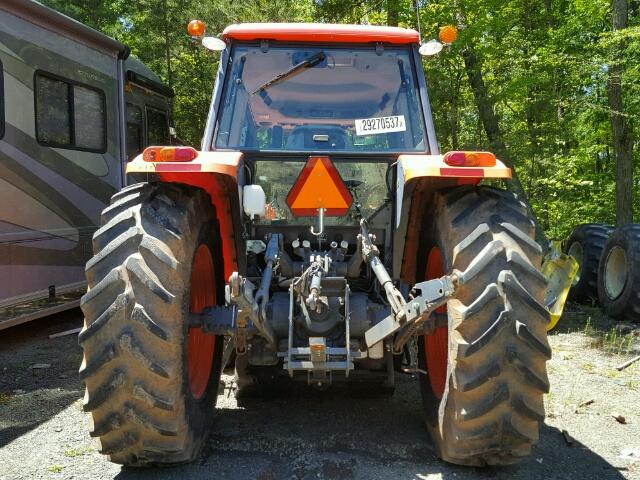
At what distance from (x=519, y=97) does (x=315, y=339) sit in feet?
35.8

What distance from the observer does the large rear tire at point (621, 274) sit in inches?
259

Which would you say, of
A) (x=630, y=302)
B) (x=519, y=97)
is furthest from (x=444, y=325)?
(x=519, y=97)

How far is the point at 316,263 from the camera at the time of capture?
3.35m

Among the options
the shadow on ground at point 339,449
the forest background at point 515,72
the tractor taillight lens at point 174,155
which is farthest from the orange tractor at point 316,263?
the forest background at point 515,72

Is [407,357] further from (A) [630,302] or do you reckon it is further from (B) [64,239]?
(B) [64,239]

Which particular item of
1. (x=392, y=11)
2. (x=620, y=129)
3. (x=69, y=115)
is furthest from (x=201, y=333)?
(x=620, y=129)

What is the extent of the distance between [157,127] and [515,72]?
24.0 ft

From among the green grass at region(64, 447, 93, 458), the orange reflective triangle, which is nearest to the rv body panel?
the green grass at region(64, 447, 93, 458)

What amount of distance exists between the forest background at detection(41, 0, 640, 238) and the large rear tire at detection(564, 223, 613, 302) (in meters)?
4.07

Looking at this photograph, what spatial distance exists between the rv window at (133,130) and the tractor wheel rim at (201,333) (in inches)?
204

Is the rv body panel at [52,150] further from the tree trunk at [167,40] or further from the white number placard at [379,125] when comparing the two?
the tree trunk at [167,40]

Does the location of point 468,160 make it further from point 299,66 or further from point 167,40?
point 167,40

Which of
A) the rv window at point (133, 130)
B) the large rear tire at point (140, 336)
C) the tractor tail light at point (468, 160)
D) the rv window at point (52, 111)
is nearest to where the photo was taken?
the large rear tire at point (140, 336)

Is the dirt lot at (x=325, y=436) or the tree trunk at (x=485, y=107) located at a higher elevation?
the tree trunk at (x=485, y=107)
